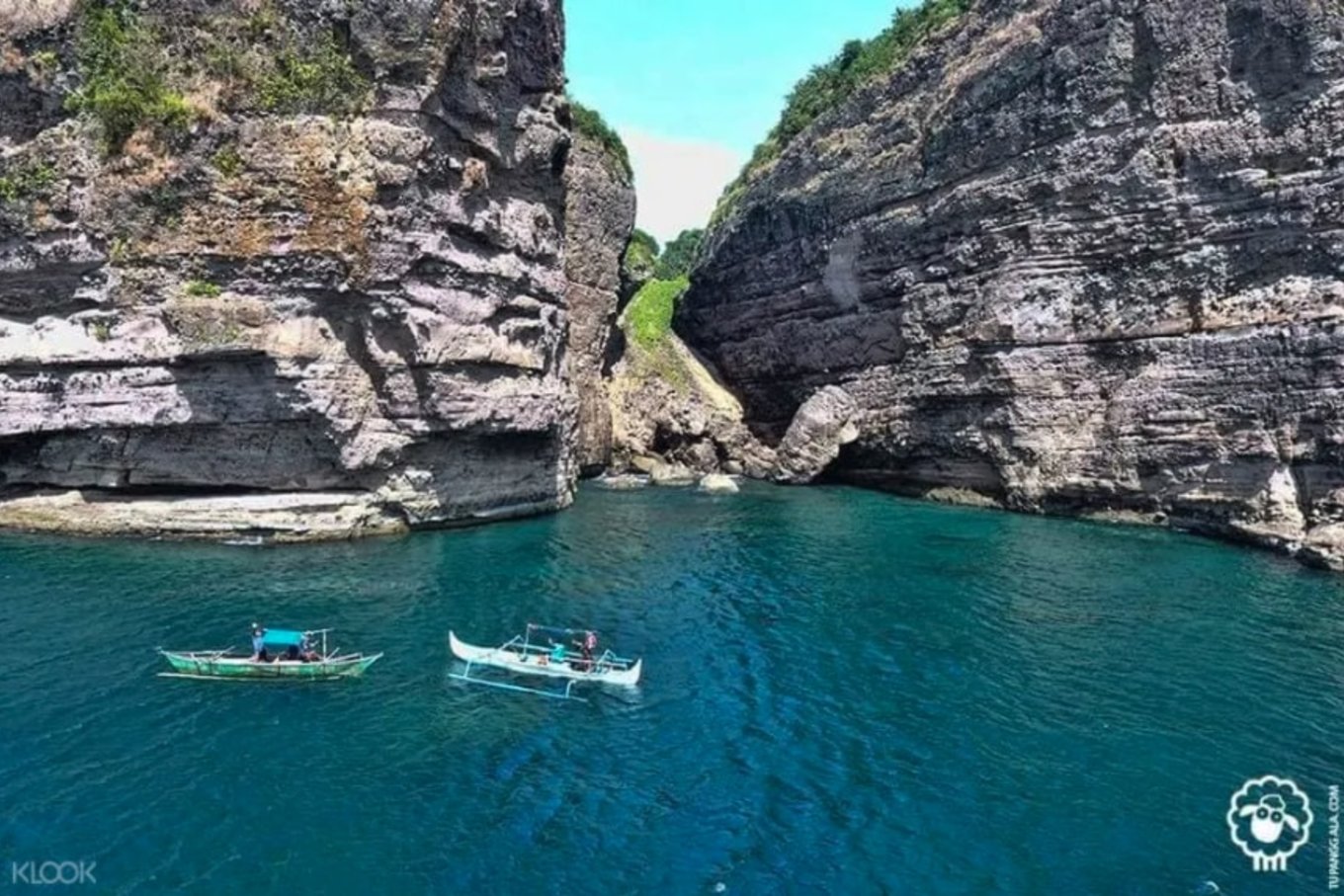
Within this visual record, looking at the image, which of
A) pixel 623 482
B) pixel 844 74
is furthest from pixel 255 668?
pixel 844 74

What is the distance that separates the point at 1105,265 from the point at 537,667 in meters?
40.7

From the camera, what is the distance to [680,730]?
23.1m

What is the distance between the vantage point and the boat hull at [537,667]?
1013 inches

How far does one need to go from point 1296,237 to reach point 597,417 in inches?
1741

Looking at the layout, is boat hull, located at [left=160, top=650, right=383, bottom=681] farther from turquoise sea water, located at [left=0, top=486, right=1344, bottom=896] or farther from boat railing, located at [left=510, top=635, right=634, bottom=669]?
boat railing, located at [left=510, top=635, right=634, bottom=669]

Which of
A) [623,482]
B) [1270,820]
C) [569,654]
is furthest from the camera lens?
[623,482]

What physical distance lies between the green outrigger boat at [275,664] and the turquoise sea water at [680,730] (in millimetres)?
510

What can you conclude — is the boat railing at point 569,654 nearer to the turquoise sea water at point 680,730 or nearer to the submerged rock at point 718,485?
the turquoise sea water at point 680,730

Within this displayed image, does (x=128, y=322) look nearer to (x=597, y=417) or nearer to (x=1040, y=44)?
(x=597, y=417)

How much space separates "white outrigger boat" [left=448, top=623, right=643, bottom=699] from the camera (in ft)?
84.3

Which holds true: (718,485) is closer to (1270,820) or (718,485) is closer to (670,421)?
(670,421)

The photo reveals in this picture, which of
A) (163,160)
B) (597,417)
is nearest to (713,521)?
(597,417)

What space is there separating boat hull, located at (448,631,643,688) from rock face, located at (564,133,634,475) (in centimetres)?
3658

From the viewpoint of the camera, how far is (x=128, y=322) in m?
39.4
